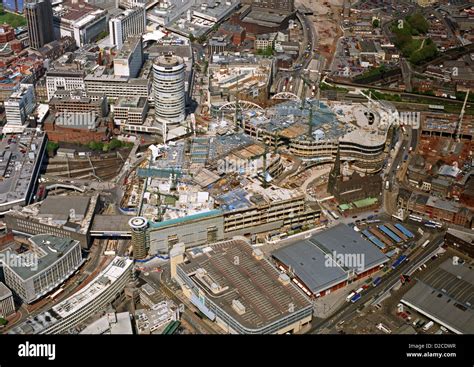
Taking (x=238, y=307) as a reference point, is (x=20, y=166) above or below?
below

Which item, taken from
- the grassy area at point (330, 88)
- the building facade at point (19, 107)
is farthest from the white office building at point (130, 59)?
the grassy area at point (330, 88)

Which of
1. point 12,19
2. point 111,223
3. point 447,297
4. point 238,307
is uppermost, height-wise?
point 238,307

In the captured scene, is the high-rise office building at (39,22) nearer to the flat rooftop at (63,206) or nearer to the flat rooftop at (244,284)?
the flat rooftop at (63,206)

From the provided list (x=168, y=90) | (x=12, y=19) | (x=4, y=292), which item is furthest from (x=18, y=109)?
(x=12, y=19)

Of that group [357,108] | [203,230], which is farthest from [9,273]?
[357,108]

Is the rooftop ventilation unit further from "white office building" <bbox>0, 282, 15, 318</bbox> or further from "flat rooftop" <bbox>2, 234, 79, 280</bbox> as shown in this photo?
"white office building" <bbox>0, 282, 15, 318</bbox>

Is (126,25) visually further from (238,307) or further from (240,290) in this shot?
(238,307)

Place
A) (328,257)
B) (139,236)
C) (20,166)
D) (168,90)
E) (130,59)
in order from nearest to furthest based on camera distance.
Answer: (328,257), (139,236), (20,166), (168,90), (130,59)
